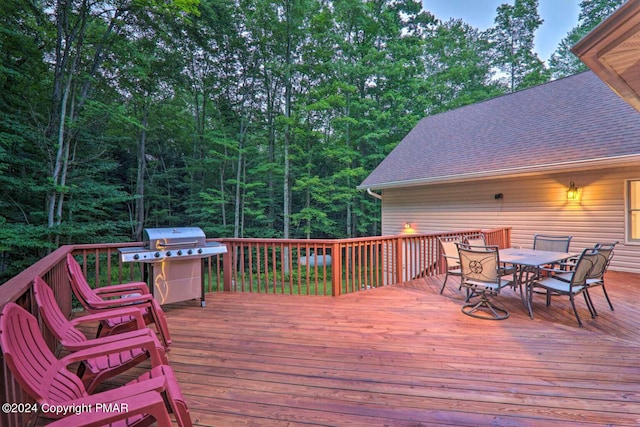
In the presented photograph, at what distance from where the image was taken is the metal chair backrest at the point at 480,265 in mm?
3588

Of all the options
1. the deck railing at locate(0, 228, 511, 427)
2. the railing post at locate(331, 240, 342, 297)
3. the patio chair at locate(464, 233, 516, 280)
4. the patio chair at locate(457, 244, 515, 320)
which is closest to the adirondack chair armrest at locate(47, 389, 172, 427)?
the deck railing at locate(0, 228, 511, 427)

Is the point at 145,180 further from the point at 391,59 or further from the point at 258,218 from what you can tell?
the point at 391,59

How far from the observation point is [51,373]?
4.85 feet

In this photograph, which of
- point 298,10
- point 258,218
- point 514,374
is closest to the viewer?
point 514,374

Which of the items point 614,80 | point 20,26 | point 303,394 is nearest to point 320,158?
point 20,26

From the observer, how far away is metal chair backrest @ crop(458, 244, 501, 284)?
3588 mm

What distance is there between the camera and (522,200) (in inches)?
277

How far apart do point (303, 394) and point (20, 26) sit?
9120mm

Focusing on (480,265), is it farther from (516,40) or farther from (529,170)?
(516,40)

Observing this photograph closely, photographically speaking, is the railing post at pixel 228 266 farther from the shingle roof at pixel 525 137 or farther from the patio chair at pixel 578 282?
the shingle roof at pixel 525 137

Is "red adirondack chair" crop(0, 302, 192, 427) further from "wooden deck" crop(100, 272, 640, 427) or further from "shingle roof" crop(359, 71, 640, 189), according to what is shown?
"shingle roof" crop(359, 71, 640, 189)

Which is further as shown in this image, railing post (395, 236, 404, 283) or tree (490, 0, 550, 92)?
tree (490, 0, 550, 92)

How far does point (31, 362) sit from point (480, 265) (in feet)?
13.8

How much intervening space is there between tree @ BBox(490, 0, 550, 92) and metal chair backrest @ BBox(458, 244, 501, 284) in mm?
16428
